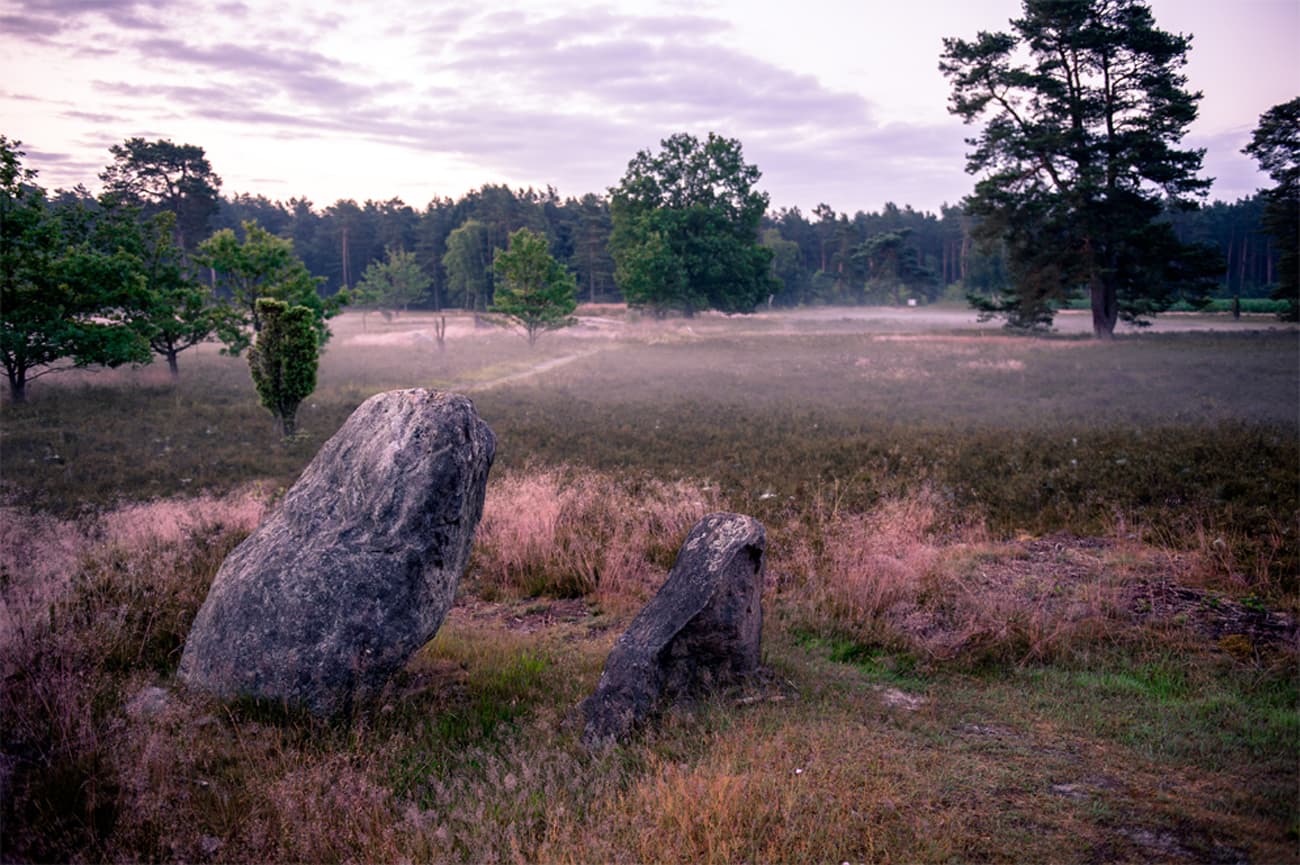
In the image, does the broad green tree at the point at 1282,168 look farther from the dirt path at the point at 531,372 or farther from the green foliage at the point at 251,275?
the green foliage at the point at 251,275

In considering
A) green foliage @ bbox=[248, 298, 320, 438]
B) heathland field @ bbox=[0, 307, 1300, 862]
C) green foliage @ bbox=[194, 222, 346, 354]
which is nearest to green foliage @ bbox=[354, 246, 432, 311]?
green foliage @ bbox=[194, 222, 346, 354]

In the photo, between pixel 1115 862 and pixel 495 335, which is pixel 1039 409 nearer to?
pixel 1115 862

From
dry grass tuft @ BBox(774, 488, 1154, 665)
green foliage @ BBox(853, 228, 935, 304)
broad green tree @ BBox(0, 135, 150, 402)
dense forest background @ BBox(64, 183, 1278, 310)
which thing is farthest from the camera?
green foliage @ BBox(853, 228, 935, 304)

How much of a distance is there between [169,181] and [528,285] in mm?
21831

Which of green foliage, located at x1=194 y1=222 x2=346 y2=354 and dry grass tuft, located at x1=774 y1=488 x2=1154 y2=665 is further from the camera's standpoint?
green foliage, located at x1=194 y1=222 x2=346 y2=354

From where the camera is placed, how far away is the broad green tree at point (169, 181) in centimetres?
2806

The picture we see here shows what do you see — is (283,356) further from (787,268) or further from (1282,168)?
(787,268)

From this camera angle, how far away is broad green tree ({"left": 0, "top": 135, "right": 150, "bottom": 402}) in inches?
760

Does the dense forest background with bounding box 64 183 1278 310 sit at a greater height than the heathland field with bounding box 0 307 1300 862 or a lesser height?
greater

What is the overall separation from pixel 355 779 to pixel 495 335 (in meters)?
51.5

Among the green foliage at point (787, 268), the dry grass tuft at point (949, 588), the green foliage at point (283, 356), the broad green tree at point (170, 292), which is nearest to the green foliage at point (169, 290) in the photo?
the broad green tree at point (170, 292)

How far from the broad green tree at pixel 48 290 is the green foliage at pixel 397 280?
A: 4275 cm

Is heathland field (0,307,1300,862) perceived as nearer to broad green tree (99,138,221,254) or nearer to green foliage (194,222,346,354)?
green foliage (194,222,346,354)

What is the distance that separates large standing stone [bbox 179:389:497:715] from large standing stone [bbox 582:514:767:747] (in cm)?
184
